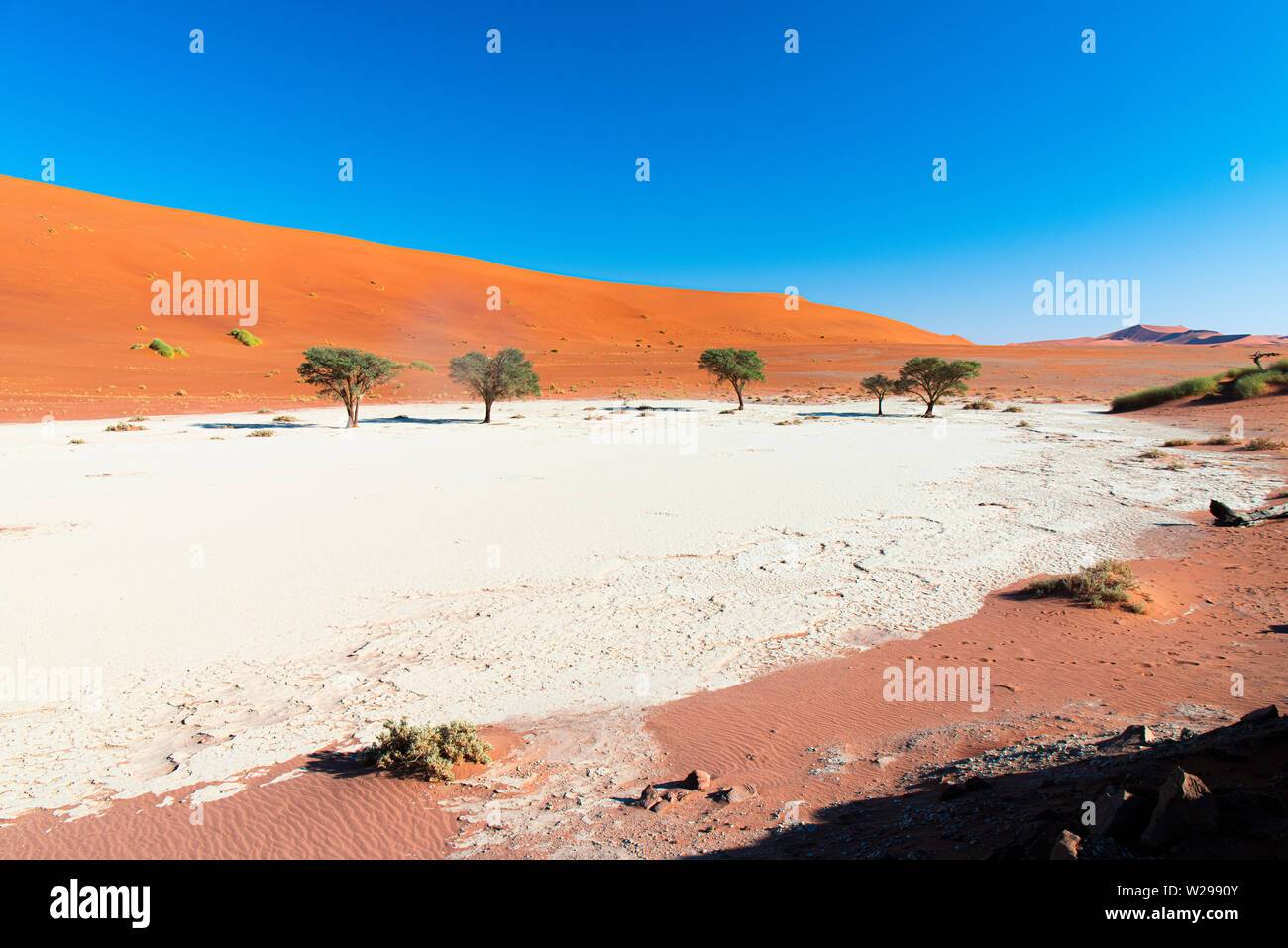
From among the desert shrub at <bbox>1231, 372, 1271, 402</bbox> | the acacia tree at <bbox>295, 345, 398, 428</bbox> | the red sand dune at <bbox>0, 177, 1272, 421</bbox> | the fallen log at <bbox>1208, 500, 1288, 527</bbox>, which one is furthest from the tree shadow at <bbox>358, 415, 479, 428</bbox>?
the desert shrub at <bbox>1231, 372, 1271, 402</bbox>

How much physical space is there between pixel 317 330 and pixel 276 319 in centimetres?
402

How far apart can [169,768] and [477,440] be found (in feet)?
62.0

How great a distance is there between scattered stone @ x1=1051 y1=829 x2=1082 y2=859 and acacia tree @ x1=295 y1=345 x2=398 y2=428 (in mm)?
28630

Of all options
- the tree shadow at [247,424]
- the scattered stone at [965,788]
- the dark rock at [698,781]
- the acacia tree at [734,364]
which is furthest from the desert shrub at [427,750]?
the acacia tree at [734,364]

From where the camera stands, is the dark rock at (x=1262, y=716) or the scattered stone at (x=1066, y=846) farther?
the dark rock at (x=1262, y=716)

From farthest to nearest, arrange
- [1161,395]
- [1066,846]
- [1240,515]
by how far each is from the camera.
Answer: [1161,395]
[1240,515]
[1066,846]

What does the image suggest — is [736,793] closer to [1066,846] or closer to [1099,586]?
[1066,846]

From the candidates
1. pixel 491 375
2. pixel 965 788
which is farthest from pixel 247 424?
pixel 965 788

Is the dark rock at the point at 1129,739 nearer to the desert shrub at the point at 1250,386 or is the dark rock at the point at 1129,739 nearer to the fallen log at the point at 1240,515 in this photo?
the fallen log at the point at 1240,515

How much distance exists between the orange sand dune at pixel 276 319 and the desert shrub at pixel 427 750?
114 feet

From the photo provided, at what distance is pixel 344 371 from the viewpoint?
92.3 feet

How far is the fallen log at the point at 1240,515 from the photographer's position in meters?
9.99
